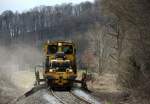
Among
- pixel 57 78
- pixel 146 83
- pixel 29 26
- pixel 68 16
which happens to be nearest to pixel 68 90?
pixel 57 78

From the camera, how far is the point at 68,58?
38156 millimetres

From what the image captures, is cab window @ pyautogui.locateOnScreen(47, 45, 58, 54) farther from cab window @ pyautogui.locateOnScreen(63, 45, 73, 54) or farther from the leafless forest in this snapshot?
the leafless forest

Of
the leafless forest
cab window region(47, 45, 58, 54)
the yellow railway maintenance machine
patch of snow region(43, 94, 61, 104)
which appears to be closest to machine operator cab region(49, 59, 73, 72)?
the yellow railway maintenance machine

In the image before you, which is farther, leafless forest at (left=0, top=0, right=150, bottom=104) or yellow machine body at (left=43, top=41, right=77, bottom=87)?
A: yellow machine body at (left=43, top=41, right=77, bottom=87)

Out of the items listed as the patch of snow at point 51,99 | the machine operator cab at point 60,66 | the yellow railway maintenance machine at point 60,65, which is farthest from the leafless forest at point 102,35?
the patch of snow at point 51,99

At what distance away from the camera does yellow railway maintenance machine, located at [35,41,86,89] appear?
119ft

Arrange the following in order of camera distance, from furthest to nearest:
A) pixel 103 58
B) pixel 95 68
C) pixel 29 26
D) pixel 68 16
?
pixel 68 16 < pixel 29 26 < pixel 95 68 < pixel 103 58

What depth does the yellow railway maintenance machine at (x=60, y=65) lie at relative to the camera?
36375 millimetres

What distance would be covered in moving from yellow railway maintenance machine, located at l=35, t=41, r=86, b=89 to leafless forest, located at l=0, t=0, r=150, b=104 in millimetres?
3516

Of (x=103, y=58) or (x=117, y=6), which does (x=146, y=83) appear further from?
(x=103, y=58)

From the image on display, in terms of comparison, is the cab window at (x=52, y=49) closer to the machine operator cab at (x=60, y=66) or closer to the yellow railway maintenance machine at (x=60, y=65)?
the yellow railway maintenance machine at (x=60, y=65)

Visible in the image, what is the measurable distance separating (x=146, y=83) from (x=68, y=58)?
509 inches

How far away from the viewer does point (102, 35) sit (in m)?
73.7

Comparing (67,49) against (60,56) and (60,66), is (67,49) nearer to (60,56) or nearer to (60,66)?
(60,56)
